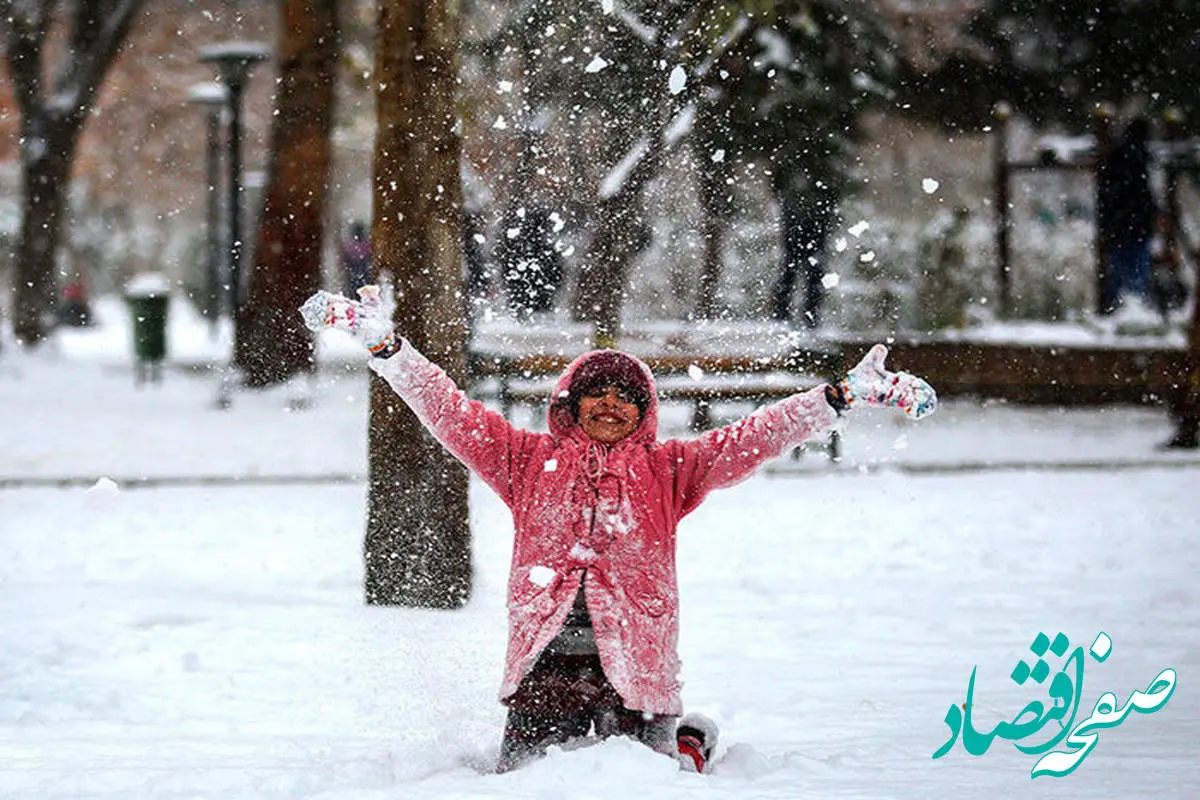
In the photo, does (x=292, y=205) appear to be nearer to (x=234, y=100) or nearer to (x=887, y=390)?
(x=234, y=100)

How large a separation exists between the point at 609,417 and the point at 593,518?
29 cm

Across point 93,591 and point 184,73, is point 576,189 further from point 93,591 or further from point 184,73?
point 184,73

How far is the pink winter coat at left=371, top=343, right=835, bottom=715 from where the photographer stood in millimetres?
4637

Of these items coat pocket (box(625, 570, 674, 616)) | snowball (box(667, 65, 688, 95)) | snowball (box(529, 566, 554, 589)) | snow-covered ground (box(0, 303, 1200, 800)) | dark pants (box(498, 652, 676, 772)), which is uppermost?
snowball (box(667, 65, 688, 95))

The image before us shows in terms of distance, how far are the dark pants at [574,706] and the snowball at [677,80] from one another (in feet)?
33.4

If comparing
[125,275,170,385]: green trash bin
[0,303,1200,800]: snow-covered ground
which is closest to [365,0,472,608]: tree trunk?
[0,303,1200,800]: snow-covered ground

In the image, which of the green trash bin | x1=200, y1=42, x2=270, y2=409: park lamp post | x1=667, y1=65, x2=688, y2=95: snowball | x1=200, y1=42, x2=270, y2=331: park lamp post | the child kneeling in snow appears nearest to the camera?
the child kneeling in snow

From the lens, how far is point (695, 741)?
4898 millimetres

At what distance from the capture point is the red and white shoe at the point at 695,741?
4.81 metres

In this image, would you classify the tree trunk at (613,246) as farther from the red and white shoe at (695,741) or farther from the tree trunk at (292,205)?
the red and white shoe at (695,741)

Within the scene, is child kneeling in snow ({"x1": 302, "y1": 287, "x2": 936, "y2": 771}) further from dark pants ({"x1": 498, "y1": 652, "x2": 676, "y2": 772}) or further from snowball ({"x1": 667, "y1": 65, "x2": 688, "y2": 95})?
snowball ({"x1": 667, "y1": 65, "x2": 688, "y2": 95})

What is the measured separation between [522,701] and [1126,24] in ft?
53.0

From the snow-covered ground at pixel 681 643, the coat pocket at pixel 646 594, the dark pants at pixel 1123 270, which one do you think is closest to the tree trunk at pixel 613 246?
the snow-covered ground at pixel 681 643

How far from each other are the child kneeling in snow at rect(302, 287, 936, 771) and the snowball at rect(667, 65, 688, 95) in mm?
9900
